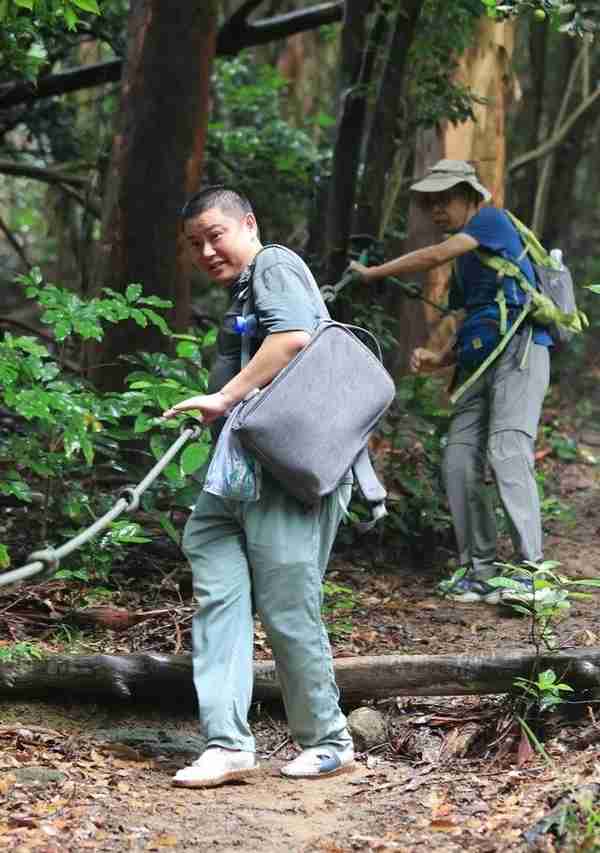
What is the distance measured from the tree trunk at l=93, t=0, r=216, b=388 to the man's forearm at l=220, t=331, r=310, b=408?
3004 mm

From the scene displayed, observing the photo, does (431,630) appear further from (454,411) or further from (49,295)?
(49,295)

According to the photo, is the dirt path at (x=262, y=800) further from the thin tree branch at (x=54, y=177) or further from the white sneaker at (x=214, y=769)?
the thin tree branch at (x=54, y=177)

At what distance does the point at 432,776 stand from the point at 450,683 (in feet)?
1.67

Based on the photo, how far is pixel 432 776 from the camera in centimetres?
434

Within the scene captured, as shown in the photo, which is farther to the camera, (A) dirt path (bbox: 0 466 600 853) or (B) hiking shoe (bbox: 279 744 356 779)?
(B) hiking shoe (bbox: 279 744 356 779)

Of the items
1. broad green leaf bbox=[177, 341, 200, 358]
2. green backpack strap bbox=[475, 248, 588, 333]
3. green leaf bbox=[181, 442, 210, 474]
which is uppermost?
green backpack strap bbox=[475, 248, 588, 333]

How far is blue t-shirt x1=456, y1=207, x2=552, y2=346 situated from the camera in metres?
6.34

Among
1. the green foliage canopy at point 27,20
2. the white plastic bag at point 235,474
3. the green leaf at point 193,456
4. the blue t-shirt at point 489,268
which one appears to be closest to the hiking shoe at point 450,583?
the blue t-shirt at point 489,268

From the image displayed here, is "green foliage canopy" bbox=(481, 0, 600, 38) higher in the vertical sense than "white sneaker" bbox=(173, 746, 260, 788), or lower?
higher

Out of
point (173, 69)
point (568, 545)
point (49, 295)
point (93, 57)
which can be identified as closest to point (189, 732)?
point (49, 295)

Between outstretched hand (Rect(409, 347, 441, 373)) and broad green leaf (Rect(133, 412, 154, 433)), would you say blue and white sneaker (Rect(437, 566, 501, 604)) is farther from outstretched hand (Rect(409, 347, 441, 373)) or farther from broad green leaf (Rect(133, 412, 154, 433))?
broad green leaf (Rect(133, 412, 154, 433))

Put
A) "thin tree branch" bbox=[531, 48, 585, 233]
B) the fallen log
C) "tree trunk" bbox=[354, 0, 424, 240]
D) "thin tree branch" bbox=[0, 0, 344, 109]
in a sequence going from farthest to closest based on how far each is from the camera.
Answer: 1. "thin tree branch" bbox=[531, 48, 585, 233]
2. "thin tree branch" bbox=[0, 0, 344, 109]
3. "tree trunk" bbox=[354, 0, 424, 240]
4. the fallen log

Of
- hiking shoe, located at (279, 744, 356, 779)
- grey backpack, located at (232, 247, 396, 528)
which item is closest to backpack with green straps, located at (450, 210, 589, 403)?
grey backpack, located at (232, 247, 396, 528)

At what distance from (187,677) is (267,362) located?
1.37 m
